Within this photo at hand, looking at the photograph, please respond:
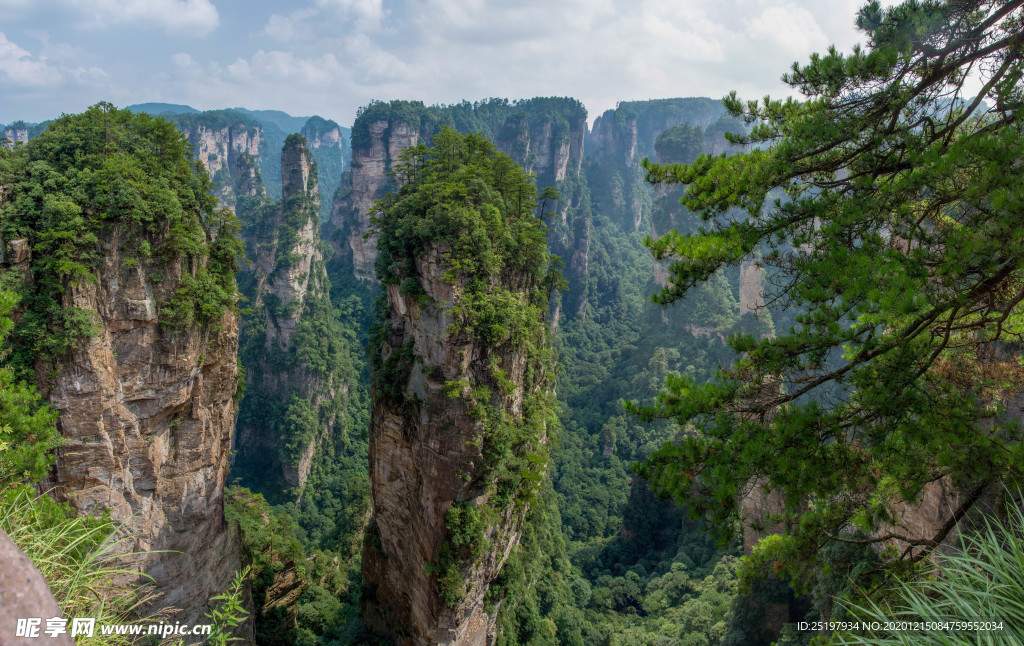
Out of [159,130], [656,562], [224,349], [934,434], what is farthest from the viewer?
[656,562]

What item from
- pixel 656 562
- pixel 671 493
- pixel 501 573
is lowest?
pixel 656 562

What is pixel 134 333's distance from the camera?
45.4ft

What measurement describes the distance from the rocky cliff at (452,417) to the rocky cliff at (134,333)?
533 cm

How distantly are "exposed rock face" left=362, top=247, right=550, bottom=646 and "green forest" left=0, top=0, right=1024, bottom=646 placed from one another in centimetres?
10

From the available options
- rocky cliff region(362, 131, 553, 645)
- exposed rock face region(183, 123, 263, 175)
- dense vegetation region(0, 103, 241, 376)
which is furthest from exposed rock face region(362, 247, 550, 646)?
exposed rock face region(183, 123, 263, 175)

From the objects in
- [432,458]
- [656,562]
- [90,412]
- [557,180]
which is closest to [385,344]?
[432,458]

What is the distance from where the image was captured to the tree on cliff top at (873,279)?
466 centimetres

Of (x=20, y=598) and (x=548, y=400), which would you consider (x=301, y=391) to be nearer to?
(x=548, y=400)

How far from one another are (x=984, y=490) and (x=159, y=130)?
19.5 m

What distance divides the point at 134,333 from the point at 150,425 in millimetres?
2678

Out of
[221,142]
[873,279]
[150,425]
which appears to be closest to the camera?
[873,279]

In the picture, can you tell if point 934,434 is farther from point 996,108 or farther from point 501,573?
point 501,573

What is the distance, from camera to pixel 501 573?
1802 cm

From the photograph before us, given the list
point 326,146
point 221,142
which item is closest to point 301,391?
point 221,142
